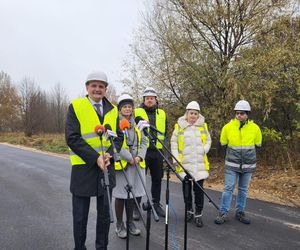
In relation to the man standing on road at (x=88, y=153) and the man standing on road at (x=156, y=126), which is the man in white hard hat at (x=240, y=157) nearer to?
the man standing on road at (x=156, y=126)

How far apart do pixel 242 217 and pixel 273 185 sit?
346cm

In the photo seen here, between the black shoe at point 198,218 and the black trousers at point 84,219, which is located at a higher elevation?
the black trousers at point 84,219

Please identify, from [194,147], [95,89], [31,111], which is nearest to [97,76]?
[95,89]

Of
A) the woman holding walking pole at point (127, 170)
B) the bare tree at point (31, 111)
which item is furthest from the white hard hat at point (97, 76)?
the bare tree at point (31, 111)

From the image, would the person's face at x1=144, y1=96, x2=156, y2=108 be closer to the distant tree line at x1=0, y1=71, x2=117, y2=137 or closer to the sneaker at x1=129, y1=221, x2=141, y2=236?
the sneaker at x1=129, y1=221, x2=141, y2=236

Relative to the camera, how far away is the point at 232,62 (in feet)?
33.9

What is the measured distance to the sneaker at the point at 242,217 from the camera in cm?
505

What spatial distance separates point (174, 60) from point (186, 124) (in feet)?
22.1

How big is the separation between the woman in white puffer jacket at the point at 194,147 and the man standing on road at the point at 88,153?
1.76 m

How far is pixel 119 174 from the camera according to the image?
4.46 metres

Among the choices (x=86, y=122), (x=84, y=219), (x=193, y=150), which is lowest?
(x=84, y=219)

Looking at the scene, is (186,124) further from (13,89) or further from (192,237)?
(13,89)

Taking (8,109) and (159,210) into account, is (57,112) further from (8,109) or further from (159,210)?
(159,210)

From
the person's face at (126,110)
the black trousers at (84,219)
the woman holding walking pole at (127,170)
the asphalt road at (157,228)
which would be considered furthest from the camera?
the person's face at (126,110)
